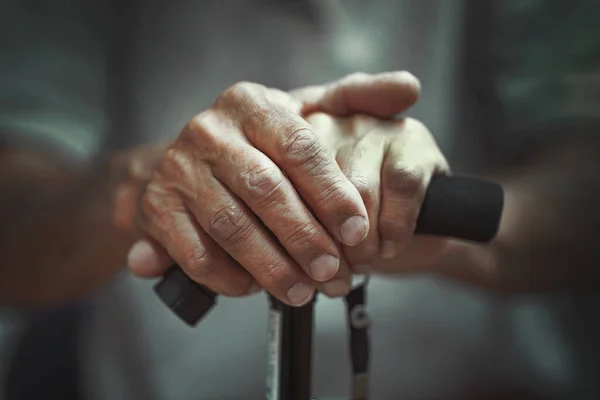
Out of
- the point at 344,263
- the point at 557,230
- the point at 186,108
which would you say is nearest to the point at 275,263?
the point at 344,263

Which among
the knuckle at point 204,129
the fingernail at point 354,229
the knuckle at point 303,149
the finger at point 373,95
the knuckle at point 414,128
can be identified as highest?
the finger at point 373,95

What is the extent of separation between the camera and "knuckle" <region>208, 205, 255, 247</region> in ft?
1.40

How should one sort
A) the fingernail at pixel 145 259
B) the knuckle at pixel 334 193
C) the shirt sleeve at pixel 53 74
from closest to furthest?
the knuckle at pixel 334 193 → the fingernail at pixel 145 259 → the shirt sleeve at pixel 53 74

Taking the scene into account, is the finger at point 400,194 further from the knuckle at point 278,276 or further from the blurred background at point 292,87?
the blurred background at point 292,87

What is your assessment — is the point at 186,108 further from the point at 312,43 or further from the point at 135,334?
the point at 135,334

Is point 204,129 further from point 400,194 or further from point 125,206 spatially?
point 125,206

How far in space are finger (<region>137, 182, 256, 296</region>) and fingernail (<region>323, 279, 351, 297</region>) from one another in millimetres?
65

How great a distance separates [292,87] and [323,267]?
43 cm

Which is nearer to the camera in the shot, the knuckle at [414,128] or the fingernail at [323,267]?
the fingernail at [323,267]

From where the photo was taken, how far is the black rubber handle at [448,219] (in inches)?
18.1

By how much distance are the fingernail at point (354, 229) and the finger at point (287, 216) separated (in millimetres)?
17

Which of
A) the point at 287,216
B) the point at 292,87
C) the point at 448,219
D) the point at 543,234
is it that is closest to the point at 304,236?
the point at 287,216

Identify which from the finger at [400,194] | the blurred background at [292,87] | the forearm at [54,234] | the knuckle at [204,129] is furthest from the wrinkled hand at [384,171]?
the forearm at [54,234]

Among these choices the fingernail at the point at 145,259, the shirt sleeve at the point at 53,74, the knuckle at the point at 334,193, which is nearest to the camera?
the knuckle at the point at 334,193
